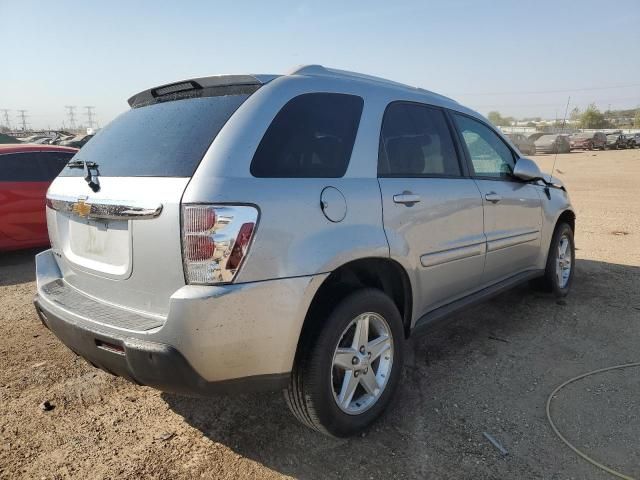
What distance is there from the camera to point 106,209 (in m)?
2.24

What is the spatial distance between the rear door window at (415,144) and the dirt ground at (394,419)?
1.37 metres

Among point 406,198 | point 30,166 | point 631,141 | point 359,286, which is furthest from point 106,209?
point 631,141

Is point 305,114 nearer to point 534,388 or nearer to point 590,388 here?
point 534,388

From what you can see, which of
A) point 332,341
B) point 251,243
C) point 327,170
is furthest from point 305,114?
point 332,341

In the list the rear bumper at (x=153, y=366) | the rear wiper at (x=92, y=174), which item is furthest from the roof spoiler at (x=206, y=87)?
the rear bumper at (x=153, y=366)

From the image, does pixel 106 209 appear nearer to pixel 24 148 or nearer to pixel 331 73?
pixel 331 73

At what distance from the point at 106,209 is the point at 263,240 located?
0.78 meters

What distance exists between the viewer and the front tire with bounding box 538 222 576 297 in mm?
4609

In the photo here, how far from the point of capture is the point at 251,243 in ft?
6.61

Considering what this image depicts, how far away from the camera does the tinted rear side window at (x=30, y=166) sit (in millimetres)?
6297

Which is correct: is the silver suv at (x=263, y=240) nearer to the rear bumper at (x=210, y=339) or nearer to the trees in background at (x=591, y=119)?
the rear bumper at (x=210, y=339)

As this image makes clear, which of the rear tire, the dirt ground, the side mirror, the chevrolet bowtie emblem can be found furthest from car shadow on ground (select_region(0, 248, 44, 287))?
the rear tire

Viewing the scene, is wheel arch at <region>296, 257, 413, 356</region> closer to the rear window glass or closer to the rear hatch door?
the rear hatch door

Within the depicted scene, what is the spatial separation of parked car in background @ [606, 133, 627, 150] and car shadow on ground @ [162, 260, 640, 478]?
145 ft
